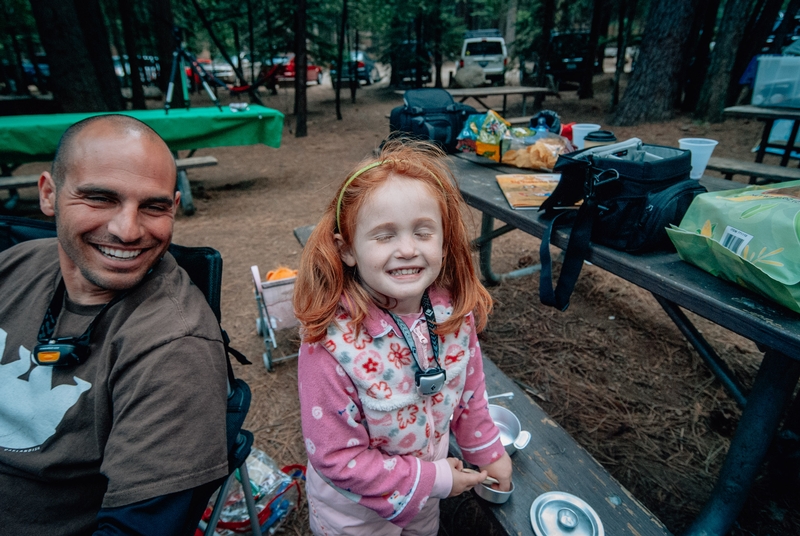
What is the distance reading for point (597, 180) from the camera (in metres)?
1.70

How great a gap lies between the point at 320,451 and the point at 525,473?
0.73 meters

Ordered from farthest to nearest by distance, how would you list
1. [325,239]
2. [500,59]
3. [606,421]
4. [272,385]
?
[500,59] → [272,385] → [606,421] → [325,239]

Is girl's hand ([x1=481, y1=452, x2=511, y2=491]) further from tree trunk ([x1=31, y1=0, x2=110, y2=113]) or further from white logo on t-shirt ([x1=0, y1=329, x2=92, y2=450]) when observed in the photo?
tree trunk ([x1=31, y1=0, x2=110, y2=113])

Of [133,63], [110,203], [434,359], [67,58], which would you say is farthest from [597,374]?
[133,63]

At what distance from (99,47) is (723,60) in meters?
12.8

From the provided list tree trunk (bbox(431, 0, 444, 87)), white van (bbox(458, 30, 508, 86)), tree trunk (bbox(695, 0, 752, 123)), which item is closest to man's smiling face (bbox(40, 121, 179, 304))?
tree trunk (bbox(695, 0, 752, 123))

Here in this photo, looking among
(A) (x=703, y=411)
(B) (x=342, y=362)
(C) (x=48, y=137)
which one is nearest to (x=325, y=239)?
(B) (x=342, y=362)

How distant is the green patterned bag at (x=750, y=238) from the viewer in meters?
1.21

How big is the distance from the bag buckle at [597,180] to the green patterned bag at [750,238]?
282 millimetres

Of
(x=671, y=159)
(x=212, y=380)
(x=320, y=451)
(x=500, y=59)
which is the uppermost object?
(x=500, y=59)

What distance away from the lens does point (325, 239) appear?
124 cm

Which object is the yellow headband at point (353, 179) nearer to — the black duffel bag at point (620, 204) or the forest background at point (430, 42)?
the black duffel bag at point (620, 204)

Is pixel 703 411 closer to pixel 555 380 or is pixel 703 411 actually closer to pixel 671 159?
pixel 555 380

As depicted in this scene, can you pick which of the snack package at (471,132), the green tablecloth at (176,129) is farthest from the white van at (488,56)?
the snack package at (471,132)
